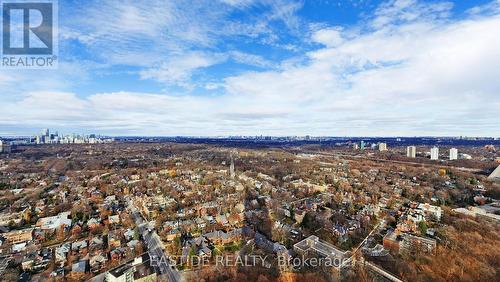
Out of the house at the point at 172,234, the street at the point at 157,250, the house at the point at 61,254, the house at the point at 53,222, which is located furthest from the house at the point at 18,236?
the house at the point at 172,234

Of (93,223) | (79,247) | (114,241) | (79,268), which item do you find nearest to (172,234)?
(114,241)

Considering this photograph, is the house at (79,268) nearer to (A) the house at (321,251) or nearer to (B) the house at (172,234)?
(B) the house at (172,234)

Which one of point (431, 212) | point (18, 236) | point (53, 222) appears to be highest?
point (431, 212)

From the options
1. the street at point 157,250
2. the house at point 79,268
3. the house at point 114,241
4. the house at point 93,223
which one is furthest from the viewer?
the house at point 93,223

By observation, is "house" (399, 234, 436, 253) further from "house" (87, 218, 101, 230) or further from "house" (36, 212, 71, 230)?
"house" (36, 212, 71, 230)

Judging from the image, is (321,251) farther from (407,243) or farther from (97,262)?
(97,262)

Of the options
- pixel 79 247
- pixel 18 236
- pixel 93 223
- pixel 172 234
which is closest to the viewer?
pixel 79 247

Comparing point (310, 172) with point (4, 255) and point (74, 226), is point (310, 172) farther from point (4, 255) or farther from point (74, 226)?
point (4, 255)

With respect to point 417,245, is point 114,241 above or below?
below

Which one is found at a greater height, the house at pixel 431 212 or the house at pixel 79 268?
the house at pixel 431 212

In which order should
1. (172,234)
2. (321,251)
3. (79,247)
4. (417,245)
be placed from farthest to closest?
(172,234), (79,247), (417,245), (321,251)

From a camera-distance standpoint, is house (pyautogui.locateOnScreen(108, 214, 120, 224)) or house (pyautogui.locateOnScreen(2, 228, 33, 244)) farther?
house (pyautogui.locateOnScreen(108, 214, 120, 224))

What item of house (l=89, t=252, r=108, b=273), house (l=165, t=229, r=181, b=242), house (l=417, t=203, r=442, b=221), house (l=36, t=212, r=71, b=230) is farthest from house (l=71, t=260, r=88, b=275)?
house (l=417, t=203, r=442, b=221)
